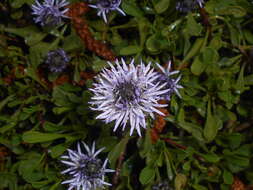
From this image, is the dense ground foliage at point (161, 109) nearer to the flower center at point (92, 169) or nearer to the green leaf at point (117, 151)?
the green leaf at point (117, 151)

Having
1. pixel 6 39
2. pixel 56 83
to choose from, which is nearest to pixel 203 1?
pixel 56 83

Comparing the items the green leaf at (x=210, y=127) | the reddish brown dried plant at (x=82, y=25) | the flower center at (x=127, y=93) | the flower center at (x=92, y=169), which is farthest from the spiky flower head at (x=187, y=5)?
the flower center at (x=92, y=169)

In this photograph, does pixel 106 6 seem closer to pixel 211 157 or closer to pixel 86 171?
pixel 86 171

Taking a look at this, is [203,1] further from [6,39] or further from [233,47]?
[6,39]

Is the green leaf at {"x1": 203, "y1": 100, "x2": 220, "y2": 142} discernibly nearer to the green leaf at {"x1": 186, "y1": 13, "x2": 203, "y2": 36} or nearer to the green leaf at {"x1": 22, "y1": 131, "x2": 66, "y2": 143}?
the green leaf at {"x1": 186, "y1": 13, "x2": 203, "y2": 36}

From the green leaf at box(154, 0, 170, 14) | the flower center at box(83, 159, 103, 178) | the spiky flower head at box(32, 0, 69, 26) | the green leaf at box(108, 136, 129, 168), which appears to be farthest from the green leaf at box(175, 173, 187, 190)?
the spiky flower head at box(32, 0, 69, 26)

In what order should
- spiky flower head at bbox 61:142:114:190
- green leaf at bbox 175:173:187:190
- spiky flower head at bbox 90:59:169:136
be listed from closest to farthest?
spiky flower head at bbox 90:59:169:136
spiky flower head at bbox 61:142:114:190
green leaf at bbox 175:173:187:190
